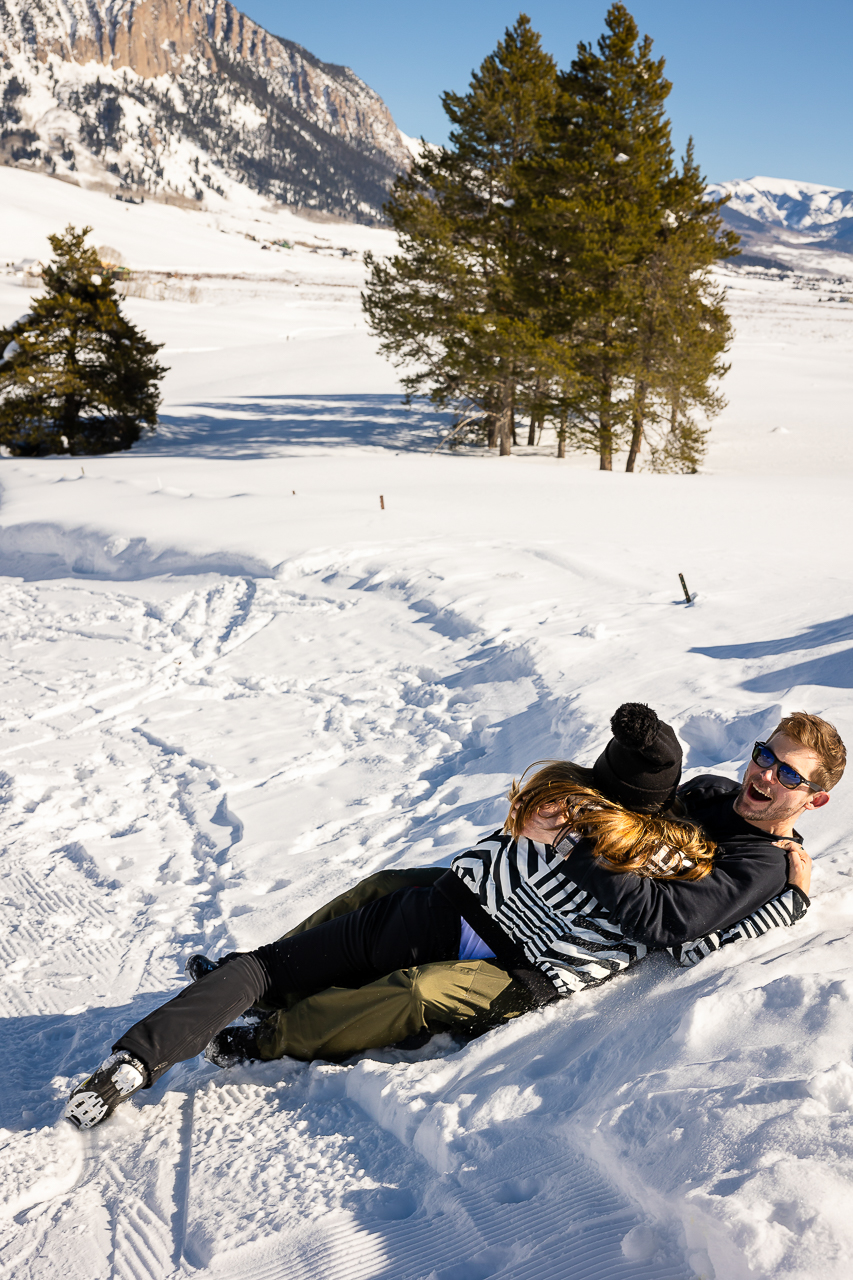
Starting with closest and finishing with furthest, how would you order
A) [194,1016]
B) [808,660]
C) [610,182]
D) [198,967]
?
[194,1016] → [198,967] → [808,660] → [610,182]

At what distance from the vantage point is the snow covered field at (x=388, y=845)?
6.16 ft

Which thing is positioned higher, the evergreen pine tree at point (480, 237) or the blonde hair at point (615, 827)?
the evergreen pine tree at point (480, 237)

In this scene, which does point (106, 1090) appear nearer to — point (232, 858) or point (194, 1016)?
point (194, 1016)

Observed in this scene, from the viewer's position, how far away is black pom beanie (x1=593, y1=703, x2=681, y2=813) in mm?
2182

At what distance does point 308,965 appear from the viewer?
8.55 feet

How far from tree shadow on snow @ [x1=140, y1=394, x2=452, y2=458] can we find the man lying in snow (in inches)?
696

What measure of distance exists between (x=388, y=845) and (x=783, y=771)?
2.29 meters

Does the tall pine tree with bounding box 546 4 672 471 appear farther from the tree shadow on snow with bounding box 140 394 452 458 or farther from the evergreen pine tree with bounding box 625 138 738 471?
the tree shadow on snow with bounding box 140 394 452 458

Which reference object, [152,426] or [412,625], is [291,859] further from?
[152,426]

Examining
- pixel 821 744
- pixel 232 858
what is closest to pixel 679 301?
pixel 232 858

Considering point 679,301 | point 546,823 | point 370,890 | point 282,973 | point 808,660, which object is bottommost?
point 282,973

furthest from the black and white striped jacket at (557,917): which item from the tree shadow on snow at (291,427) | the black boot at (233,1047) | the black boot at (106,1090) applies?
the tree shadow on snow at (291,427)

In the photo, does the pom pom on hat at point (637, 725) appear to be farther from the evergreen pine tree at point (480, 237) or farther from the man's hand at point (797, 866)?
the evergreen pine tree at point (480, 237)

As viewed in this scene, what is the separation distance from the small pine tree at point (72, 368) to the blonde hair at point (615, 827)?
2074cm
